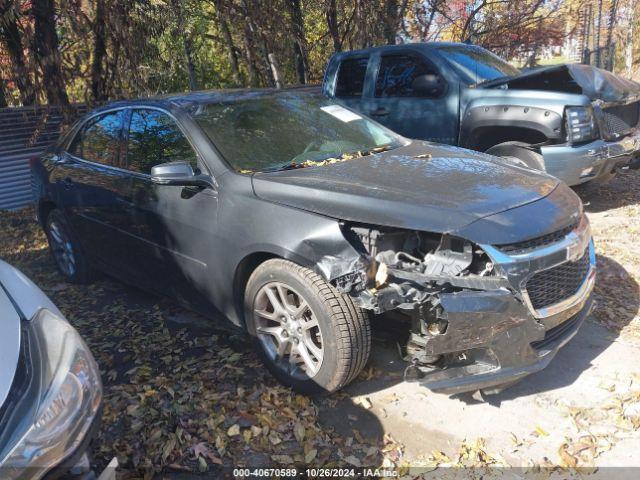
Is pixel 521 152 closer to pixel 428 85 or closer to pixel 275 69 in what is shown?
pixel 428 85

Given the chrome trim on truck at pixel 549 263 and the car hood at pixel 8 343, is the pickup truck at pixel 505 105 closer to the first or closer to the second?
the chrome trim on truck at pixel 549 263

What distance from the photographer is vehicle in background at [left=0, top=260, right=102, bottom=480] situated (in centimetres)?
171

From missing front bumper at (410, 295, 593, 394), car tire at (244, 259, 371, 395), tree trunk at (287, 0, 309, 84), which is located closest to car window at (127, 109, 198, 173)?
car tire at (244, 259, 371, 395)

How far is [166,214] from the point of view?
3.68 metres

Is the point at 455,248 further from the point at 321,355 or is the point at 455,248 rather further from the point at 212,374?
the point at 212,374

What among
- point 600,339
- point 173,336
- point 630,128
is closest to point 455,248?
point 600,339

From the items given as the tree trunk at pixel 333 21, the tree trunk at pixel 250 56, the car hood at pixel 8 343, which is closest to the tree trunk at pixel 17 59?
the tree trunk at pixel 250 56

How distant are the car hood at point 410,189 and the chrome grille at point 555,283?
390 millimetres

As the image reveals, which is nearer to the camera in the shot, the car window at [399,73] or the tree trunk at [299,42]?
the car window at [399,73]

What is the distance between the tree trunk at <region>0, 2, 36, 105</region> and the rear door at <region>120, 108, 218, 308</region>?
5.35m

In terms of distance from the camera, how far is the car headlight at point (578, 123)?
5445 mm

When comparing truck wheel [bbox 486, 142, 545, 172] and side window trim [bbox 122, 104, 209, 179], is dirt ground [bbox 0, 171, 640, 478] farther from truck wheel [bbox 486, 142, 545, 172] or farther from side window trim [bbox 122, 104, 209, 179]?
truck wheel [bbox 486, 142, 545, 172]

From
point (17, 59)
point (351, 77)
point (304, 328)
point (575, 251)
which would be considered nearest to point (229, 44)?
point (17, 59)

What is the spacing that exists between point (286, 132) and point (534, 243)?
1865 millimetres
